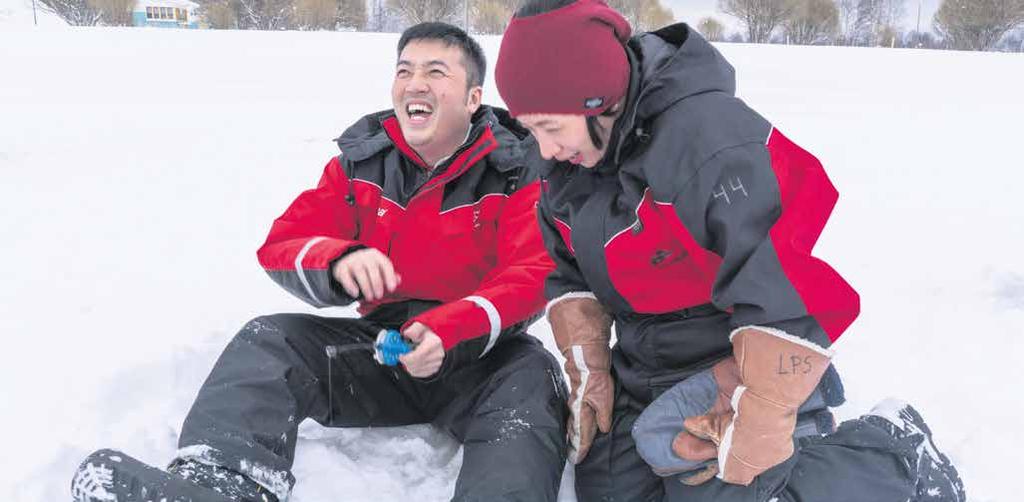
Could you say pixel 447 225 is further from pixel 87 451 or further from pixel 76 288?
pixel 76 288

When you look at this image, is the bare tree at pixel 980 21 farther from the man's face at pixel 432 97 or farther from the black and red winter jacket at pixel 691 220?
the black and red winter jacket at pixel 691 220

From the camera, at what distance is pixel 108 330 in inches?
101

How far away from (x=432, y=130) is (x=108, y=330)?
1266mm

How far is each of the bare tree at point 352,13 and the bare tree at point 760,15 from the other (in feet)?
42.5

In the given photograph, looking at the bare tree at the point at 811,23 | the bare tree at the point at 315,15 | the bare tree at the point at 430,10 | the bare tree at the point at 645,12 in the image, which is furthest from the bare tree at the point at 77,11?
the bare tree at the point at 811,23

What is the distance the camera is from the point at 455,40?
94.3 inches

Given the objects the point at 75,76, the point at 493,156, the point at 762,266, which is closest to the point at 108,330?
the point at 493,156

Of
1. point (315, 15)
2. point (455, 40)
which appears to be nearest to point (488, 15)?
point (315, 15)

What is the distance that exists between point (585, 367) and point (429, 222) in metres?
0.61

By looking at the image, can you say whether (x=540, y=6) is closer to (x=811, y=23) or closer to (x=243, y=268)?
(x=243, y=268)

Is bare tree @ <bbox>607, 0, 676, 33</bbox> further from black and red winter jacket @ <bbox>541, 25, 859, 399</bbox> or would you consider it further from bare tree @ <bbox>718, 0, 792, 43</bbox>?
black and red winter jacket @ <bbox>541, 25, 859, 399</bbox>

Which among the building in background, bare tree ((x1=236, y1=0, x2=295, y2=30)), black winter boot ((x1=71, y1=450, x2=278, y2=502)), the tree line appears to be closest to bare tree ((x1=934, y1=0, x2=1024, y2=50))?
the tree line

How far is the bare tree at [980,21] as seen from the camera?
24.6 m

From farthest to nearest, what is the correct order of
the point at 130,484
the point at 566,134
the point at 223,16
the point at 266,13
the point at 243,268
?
1. the point at 223,16
2. the point at 266,13
3. the point at 243,268
4. the point at 566,134
5. the point at 130,484
